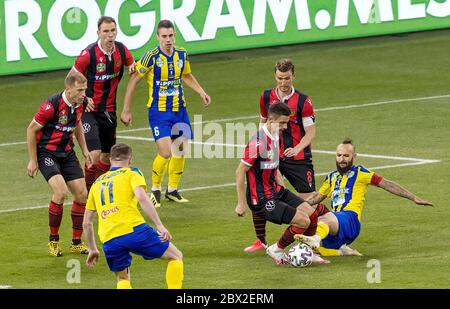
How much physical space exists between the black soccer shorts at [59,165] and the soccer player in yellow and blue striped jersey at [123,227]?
9.31 ft

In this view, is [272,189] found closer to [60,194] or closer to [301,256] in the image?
[301,256]

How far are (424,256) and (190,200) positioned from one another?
17.2 ft

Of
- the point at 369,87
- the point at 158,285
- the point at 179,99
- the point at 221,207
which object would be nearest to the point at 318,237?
the point at 158,285

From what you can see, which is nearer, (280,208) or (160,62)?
(280,208)

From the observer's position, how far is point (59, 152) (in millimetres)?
17344

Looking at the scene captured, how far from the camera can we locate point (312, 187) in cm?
1838

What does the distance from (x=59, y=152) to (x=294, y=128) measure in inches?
123

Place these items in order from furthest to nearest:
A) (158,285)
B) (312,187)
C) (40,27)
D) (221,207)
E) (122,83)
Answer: (122,83) → (40,27) → (221,207) → (312,187) → (158,285)

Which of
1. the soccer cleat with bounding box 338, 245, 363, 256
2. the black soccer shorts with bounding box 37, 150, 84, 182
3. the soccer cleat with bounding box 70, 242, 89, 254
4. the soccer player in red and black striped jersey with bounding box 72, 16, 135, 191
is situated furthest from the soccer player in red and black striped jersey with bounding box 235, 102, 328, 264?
the soccer player in red and black striped jersey with bounding box 72, 16, 135, 191

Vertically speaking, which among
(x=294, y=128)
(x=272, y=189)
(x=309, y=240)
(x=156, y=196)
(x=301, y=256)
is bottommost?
(x=301, y=256)

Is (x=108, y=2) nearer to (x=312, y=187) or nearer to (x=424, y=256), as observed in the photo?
(x=312, y=187)

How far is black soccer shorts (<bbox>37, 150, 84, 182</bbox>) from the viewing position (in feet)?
56.2

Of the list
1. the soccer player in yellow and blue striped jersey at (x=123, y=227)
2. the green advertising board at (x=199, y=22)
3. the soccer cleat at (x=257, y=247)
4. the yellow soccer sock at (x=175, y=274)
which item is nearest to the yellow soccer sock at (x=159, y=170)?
the soccer cleat at (x=257, y=247)

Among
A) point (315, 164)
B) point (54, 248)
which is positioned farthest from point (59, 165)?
point (315, 164)
